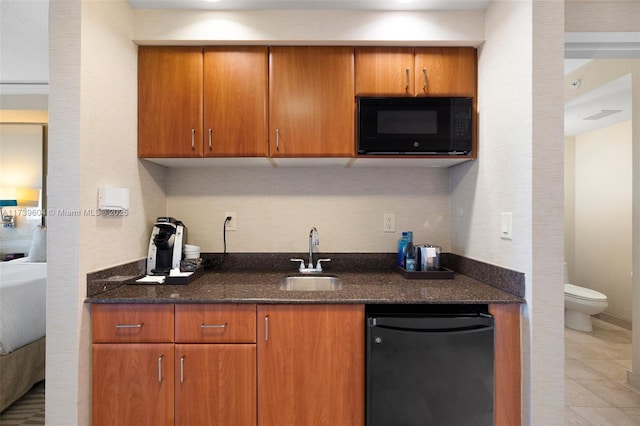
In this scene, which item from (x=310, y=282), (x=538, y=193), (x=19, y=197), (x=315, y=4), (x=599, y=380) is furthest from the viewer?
(x=19, y=197)

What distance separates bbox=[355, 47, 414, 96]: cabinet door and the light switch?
0.85 metres

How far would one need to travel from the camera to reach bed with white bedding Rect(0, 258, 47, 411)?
1.96m

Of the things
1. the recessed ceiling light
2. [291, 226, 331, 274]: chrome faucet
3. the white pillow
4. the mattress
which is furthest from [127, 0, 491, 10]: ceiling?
the white pillow

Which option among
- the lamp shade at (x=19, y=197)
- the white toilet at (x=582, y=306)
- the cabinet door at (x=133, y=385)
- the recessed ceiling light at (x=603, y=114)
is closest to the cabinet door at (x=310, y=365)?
the cabinet door at (x=133, y=385)

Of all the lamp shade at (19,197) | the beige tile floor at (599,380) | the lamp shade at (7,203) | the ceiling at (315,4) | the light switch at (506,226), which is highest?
the ceiling at (315,4)

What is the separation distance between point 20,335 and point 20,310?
6.5 inches

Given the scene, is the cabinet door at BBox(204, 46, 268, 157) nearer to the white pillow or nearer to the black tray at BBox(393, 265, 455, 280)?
the black tray at BBox(393, 265, 455, 280)

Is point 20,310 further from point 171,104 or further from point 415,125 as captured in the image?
point 415,125

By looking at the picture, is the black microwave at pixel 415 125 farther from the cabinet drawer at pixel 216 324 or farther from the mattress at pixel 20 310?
the mattress at pixel 20 310

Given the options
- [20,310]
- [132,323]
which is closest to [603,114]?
[132,323]

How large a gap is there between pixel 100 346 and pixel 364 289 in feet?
4.22

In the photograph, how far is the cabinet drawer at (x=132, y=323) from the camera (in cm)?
144

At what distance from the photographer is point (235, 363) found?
4.71 ft

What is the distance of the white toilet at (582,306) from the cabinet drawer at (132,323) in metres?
3.85
